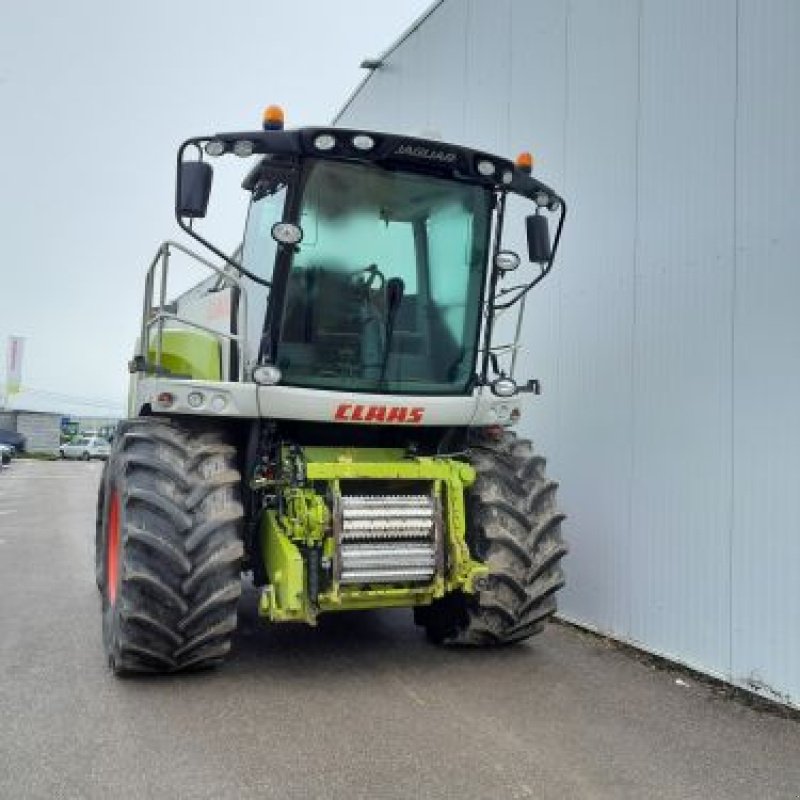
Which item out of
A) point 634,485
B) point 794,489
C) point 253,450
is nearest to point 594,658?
point 634,485

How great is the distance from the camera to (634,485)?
6238 millimetres

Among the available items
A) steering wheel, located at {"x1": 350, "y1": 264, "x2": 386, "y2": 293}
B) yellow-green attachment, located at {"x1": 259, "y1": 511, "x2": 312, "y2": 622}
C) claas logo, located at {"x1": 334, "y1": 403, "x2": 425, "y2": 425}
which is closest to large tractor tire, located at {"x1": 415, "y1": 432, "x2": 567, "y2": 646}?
claas logo, located at {"x1": 334, "y1": 403, "x2": 425, "y2": 425}

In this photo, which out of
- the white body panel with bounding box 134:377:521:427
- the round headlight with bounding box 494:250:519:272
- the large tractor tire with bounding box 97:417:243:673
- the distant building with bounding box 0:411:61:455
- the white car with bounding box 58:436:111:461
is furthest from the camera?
the distant building with bounding box 0:411:61:455

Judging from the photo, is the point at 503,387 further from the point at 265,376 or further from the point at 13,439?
the point at 13,439

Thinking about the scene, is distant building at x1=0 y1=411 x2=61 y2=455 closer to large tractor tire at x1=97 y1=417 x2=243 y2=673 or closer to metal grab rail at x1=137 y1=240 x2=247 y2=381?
metal grab rail at x1=137 y1=240 x2=247 y2=381

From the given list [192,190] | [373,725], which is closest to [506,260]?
[192,190]

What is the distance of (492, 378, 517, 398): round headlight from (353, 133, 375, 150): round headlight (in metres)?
1.73

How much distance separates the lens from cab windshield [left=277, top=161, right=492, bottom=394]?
17.3 ft

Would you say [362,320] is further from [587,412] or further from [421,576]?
[587,412]

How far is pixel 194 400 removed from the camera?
5.05 metres

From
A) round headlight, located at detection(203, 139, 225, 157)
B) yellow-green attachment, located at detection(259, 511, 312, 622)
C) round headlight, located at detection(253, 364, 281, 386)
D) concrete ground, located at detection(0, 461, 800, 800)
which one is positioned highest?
round headlight, located at detection(203, 139, 225, 157)

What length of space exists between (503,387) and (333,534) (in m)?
1.57

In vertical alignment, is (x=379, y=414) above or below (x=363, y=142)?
below

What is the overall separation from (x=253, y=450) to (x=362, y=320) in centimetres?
107
